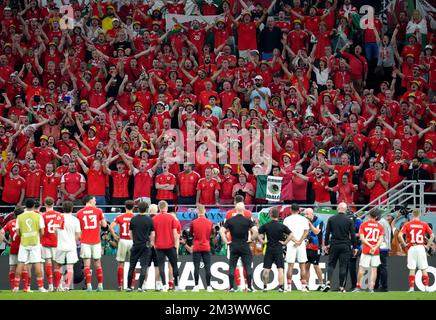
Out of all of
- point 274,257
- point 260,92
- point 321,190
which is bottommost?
point 274,257

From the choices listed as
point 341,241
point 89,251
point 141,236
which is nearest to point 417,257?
point 341,241

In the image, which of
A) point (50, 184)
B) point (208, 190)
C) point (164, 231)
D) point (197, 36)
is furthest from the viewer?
point (197, 36)

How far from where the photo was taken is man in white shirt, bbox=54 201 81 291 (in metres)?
29.2

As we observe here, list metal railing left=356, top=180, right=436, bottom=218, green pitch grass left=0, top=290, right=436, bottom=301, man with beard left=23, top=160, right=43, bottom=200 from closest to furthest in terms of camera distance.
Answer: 1. green pitch grass left=0, top=290, right=436, bottom=301
2. metal railing left=356, top=180, right=436, bottom=218
3. man with beard left=23, top=160, right=43, bottom=200

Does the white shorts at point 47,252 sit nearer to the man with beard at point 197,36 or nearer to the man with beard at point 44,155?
the man with beard at point 44,155

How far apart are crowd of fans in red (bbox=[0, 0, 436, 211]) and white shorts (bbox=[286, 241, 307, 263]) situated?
4.22m

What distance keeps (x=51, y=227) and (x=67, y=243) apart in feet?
1.74

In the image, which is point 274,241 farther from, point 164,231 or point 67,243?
point 67,243

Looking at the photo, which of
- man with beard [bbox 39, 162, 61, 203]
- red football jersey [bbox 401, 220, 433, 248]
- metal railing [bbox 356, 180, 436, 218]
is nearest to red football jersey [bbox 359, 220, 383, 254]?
red football jersey [bbox 401, 220, 433, 248]

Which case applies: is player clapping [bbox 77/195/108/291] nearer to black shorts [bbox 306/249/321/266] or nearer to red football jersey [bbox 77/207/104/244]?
red football jersey [bbox 77/207/104/244]

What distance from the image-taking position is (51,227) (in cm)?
2922

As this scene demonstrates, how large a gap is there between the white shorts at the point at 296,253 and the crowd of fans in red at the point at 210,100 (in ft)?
13.9

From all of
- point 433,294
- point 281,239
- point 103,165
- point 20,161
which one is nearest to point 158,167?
point 103,165

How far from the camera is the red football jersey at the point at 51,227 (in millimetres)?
29156
